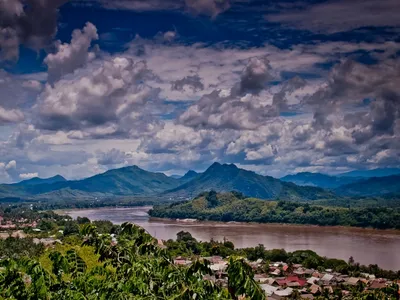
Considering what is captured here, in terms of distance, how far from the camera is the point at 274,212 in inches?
2341

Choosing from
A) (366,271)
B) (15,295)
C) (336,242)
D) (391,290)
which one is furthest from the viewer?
(336,242)

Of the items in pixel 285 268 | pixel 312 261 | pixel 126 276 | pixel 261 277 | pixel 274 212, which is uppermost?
pixel 126 276

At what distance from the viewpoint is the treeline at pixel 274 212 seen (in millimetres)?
48856

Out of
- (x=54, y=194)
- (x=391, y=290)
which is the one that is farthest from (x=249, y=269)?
(x=54, y=194)

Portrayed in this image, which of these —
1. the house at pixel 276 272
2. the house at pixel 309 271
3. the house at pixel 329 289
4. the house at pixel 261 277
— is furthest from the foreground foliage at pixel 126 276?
the house at pixel 309 271

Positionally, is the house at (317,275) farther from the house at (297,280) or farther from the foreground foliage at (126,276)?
the foreground foliage at (126,276)

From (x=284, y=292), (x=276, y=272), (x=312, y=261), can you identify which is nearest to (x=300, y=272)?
(x=276, y=272)

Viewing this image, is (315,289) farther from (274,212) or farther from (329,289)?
(274,212)

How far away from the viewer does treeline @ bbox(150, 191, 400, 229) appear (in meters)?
48.9

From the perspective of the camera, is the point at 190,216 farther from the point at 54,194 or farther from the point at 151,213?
the point at 54,194

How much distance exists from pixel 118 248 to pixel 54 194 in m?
171

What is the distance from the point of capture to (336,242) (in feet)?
113

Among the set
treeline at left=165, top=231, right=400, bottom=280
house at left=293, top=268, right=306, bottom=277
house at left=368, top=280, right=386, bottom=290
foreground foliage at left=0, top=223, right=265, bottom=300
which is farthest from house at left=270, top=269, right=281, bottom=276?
foreground foliage at left=0, top=223, right=265, bottom=300

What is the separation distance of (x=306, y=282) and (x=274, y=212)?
40081 millimetres
